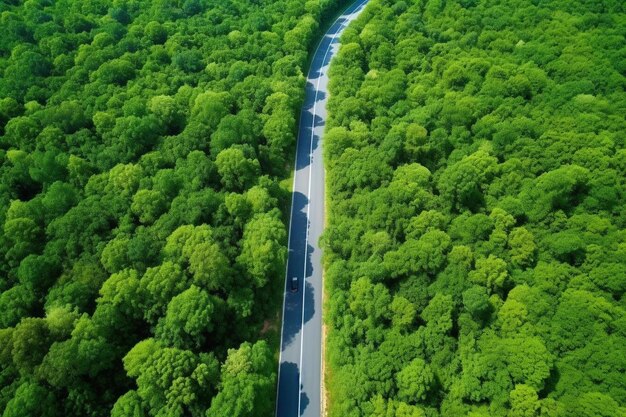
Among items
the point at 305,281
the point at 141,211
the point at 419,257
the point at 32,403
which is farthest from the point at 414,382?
the point at 141,211

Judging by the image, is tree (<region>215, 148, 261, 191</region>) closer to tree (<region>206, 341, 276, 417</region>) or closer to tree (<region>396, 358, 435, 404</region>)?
tree (<region>206, 341, 276, 417</region>)

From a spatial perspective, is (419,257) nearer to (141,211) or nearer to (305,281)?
(305,281)

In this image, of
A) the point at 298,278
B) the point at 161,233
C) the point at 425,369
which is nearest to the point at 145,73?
the point at 161,233

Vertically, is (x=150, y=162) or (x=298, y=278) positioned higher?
(x=150, y=162)

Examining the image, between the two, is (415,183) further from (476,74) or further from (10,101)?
(10,101)

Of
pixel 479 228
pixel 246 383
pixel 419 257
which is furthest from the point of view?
pixel 479 228

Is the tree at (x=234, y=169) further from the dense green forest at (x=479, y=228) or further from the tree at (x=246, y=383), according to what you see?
the tree at (x=246, y=383)
